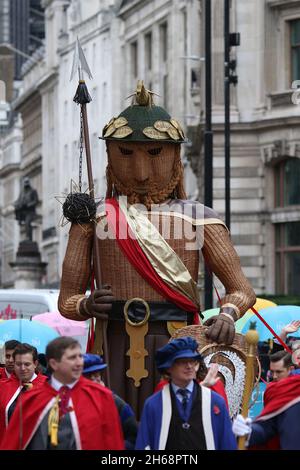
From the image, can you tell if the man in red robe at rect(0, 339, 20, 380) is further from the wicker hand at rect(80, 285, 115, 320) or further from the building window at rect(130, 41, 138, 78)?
the building window at rect(130, 41, 138, 78)

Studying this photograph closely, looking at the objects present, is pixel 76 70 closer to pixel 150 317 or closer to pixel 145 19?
pixel 150 317

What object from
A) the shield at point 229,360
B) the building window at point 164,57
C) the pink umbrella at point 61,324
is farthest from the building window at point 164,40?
the shield at point 229,360

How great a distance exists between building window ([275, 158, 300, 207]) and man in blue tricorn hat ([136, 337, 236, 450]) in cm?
3785

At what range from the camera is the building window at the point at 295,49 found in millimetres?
49119

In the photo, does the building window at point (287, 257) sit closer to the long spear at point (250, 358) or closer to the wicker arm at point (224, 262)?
the wicker arm at point (224, 262)

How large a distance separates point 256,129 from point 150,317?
36420 mm

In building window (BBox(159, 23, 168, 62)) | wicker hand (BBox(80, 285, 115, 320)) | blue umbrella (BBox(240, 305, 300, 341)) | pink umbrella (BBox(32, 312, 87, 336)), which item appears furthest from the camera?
building window (BBox(159, 23, 168, 62))

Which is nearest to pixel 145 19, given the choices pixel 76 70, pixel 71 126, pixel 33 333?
pixel 71 126

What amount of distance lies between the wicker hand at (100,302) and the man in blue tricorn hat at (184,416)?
2092 millimetres

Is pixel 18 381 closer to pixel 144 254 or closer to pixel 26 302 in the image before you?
pixel 144 254

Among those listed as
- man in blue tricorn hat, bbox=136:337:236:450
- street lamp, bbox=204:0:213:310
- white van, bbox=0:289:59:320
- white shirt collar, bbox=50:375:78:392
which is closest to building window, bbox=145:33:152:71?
white van, bbox=0:289:59:320

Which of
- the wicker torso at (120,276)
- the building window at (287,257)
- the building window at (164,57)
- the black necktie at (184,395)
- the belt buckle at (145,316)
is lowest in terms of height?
the black necktie at (184,395)

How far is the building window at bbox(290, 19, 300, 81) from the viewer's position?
161 ft

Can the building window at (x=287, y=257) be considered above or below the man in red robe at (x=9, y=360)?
above
